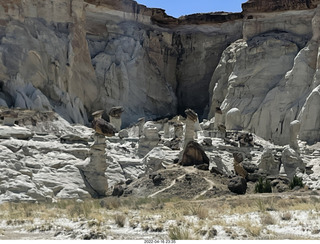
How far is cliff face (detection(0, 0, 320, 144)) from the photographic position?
54125mm

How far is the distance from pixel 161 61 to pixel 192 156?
39.5m

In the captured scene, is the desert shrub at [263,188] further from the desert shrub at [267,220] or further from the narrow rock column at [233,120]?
the narrow rock column at [233,120]

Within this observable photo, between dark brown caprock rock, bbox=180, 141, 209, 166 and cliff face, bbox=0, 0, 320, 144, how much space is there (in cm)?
2113

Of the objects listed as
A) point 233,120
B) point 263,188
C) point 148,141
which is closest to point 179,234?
point 263,188

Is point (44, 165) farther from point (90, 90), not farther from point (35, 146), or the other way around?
point (90, 90)

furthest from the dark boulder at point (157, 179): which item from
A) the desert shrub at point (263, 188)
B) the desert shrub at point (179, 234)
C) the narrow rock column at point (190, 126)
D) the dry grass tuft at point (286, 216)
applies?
the desert shrub at point (179, 234)

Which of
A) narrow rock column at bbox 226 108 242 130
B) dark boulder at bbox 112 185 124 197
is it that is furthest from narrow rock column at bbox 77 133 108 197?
narrow rock column at bbox 226 108 242 130

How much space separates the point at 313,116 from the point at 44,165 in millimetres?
29114

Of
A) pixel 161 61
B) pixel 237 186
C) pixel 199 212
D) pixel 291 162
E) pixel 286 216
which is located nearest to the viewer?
pixel 286 216

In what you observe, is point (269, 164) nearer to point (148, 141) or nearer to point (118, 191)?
point (148, 141)

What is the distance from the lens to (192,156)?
3228 centimetres

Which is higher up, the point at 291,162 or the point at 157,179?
the point at 157,179

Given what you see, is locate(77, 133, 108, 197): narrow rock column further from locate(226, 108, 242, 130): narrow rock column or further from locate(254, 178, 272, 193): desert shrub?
locate(226, 108, 242, 130): narrow rock column

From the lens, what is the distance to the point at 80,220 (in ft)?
55.7
